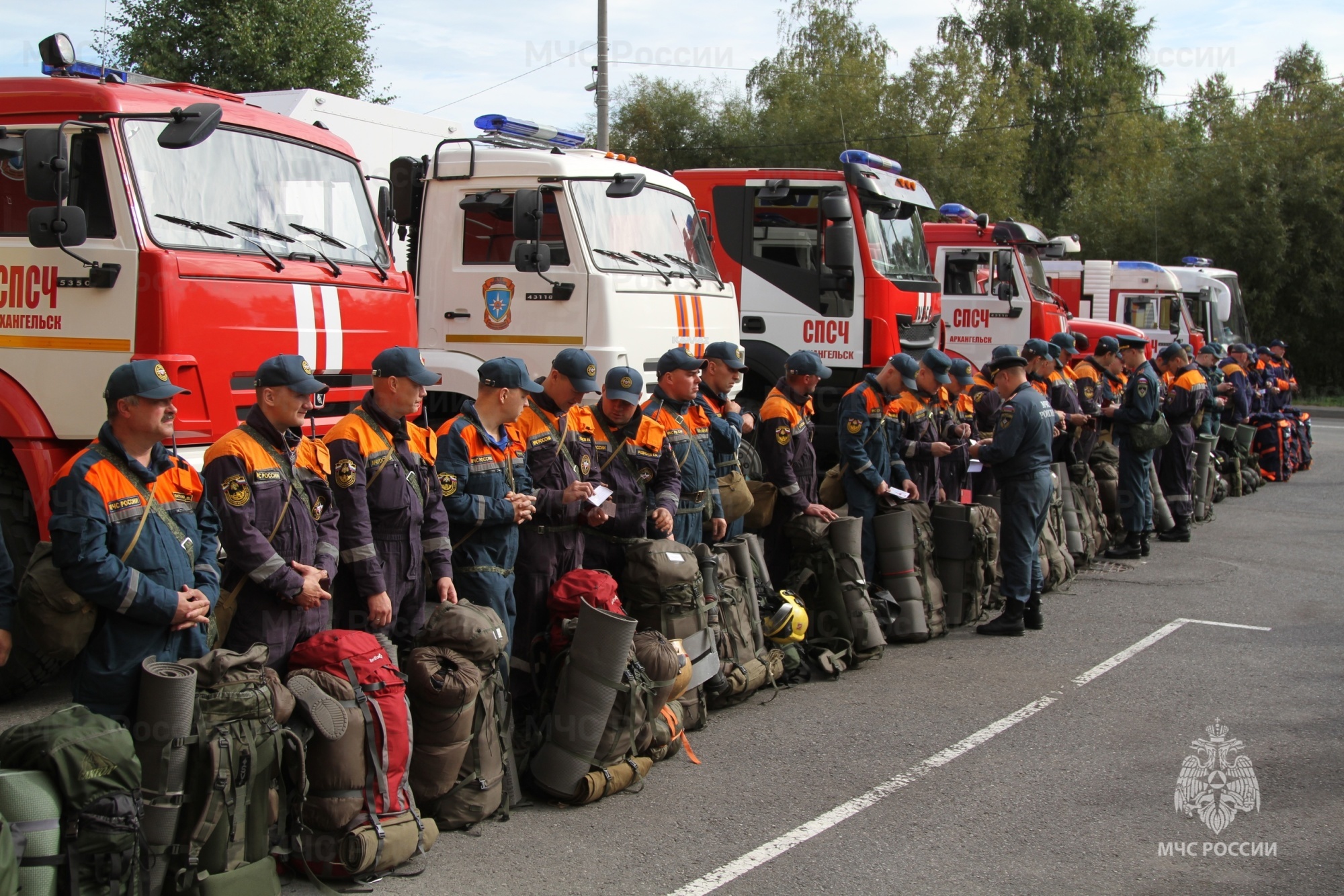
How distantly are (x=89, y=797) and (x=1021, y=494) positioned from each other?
261 inches

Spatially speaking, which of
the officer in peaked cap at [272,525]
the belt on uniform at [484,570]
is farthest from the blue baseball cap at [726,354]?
the officer in peaked cap at [272,525]

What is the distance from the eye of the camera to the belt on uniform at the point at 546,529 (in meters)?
6.26

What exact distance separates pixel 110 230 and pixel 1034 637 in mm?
6342

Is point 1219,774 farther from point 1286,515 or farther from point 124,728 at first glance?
point 1286,515

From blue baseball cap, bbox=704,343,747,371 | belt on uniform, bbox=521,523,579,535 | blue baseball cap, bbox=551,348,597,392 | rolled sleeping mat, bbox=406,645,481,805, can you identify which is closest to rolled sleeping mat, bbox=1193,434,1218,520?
blue baseball cap, bbox=704,343,747,371

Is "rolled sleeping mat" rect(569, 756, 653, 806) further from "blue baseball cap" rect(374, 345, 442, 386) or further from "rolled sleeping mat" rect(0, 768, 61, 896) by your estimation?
"rolled sleeping mat" rect(0, 768, 61, 896)

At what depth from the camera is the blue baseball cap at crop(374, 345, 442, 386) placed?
5.38m

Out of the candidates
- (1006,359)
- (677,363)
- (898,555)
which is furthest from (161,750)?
(1006,359)

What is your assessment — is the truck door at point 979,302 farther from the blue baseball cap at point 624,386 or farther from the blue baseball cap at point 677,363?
the blue baseball cap at point 624,386

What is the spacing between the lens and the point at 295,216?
7.09 metres

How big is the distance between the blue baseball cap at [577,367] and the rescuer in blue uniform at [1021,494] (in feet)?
11.7

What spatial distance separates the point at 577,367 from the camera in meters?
6.34

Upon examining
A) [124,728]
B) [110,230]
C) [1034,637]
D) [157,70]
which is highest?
[157,70]

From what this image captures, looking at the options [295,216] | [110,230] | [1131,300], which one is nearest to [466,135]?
[295,216]
